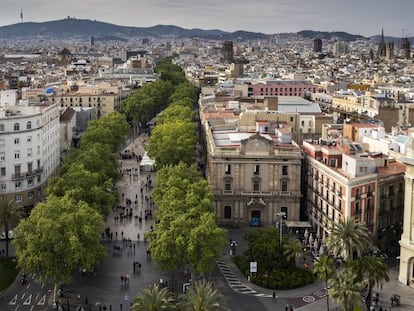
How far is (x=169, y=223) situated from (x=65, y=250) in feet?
33.5

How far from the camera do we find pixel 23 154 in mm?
87375

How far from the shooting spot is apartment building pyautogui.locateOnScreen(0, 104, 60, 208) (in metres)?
85.4

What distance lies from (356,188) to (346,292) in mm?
24285

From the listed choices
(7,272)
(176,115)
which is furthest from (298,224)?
(176,115)

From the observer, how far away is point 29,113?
3568 inches

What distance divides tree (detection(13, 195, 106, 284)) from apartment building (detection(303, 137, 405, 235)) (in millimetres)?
27049

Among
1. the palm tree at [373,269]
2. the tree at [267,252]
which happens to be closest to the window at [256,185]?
the tree at [267,252]

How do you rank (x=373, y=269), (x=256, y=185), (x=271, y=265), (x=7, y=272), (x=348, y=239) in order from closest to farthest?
(x=373, y=269) → (x=348, y=239) → (x=271, y=265) → (x=7, y=272) → (x=256, y=185)

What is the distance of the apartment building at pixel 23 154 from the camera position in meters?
85.4

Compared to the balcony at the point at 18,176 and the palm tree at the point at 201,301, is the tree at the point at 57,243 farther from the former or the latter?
the balcony at the point at 18,176

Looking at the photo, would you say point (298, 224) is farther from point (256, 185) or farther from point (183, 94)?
point (183, 94)

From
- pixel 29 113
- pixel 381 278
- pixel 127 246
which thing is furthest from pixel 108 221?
pixel 381 278

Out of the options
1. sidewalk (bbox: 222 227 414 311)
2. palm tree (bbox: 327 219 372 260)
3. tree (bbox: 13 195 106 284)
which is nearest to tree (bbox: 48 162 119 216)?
tree (bbox: 13 195 106 284)

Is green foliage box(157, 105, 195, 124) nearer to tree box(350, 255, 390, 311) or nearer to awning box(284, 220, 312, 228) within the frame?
awning box(284, 220, 312, 228)
